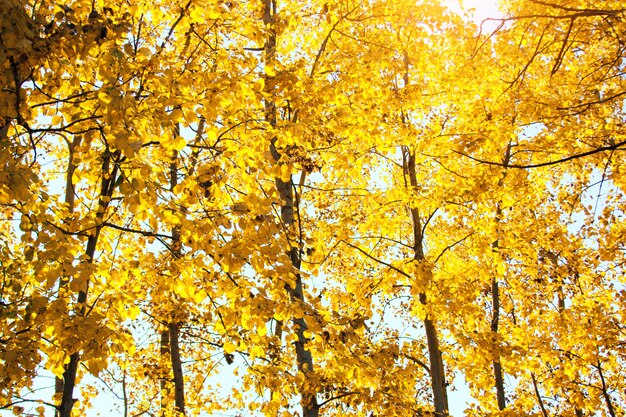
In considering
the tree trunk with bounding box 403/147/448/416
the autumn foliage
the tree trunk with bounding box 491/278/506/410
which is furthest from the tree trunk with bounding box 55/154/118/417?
the tree trunk with bounding box 491/278/506/410

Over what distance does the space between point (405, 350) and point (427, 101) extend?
13.3ft

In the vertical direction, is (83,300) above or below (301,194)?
below

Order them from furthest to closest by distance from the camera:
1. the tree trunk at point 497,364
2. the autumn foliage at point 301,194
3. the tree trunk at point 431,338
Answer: the tree trunk at point 497,364
the tree trunk at point 431,338
the autumn foliage at point 301,194

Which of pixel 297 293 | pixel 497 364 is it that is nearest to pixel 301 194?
pixel 297 293

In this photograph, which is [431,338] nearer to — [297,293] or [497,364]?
[497,364]

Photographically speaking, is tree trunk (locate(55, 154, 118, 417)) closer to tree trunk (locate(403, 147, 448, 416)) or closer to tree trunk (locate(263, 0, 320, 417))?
tree trunk (locate(263, 0, 320, 417))

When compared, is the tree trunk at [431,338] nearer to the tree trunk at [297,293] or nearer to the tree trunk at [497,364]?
the tree trunk at [497,364]

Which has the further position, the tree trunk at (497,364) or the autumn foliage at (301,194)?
the tree trunk at (497,364)

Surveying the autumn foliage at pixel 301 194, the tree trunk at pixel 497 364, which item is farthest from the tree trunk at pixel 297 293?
the tree trunk at pixel 497 364

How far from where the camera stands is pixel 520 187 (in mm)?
7684

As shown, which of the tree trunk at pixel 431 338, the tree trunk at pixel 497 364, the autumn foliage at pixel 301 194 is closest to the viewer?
the autumn foliage at pixel 301 194

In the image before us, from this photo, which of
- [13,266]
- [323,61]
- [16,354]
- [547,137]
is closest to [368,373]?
[16,354]

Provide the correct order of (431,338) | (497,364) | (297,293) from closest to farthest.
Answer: (297,293), (431,338), (497,364)

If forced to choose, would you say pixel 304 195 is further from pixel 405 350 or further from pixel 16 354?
pixel 16 354
